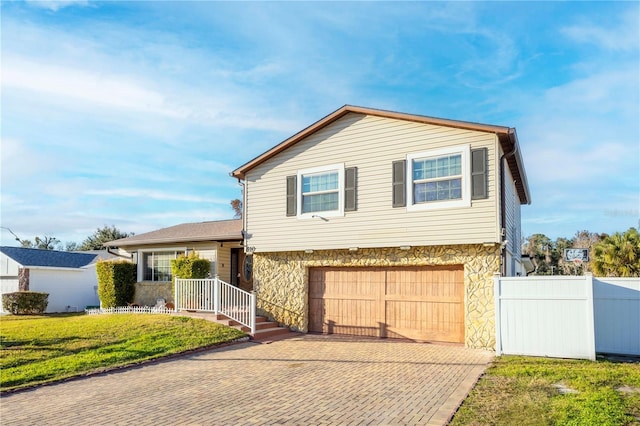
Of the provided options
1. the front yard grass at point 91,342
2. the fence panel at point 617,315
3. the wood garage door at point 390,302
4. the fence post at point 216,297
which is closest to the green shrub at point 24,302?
the front yard grass at point 91,342

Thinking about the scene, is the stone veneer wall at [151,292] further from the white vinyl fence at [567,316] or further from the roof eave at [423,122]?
the white vinyl fence at [567,316]

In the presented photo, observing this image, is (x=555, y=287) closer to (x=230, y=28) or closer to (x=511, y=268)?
(x=511, y=268)

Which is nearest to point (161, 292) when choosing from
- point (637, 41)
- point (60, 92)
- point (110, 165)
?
point (110, 165)

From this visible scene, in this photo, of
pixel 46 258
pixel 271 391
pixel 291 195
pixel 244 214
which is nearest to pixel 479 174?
pixel 291 195

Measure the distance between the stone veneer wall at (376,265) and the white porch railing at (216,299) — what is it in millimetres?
1002

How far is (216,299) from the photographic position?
1477 centimetres

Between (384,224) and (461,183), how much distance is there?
8.00 feet

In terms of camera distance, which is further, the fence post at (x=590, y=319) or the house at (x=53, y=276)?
the house at (x=53, y=276)

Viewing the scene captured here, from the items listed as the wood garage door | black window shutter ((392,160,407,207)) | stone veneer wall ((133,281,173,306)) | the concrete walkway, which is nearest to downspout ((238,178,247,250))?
the wood garage door

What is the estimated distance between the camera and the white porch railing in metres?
14.6

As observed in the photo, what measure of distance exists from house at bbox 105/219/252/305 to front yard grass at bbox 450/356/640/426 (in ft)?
35.8

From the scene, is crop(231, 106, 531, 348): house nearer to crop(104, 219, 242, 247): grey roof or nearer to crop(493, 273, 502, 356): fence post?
crop(493, 273, 502, 356): fence post

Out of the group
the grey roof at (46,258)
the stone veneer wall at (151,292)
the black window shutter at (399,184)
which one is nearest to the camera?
the black window shutter at (399,184)

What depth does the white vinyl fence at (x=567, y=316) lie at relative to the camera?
10.1 m
